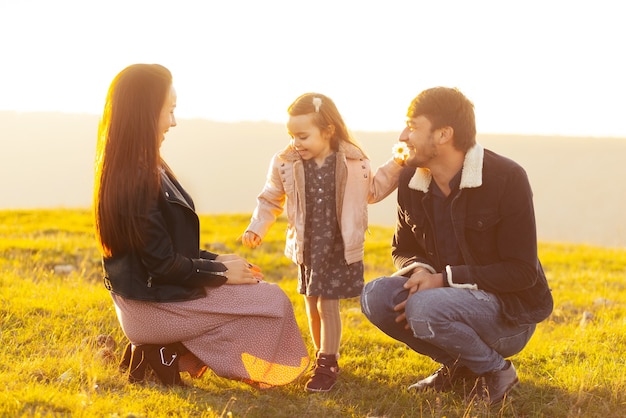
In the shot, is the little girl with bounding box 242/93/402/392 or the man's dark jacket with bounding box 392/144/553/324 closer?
the man's dark jacket with bounding box 392/144/553/324

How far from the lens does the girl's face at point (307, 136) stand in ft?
16.8

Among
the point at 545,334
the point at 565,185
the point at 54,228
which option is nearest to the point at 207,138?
the point at 565,185

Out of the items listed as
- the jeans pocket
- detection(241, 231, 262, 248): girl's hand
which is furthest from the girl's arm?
the jeans pocket

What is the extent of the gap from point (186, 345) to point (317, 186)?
1.49m

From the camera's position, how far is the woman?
452cm

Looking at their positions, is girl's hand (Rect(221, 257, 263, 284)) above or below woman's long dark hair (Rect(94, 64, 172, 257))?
below

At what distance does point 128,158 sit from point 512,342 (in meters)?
2.84

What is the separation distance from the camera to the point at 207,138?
2677 inches

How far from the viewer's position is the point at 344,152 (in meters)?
5.28

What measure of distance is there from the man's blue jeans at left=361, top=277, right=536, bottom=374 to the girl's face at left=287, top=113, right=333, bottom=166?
107 centimetres

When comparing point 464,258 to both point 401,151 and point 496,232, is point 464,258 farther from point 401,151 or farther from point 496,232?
point 401,151

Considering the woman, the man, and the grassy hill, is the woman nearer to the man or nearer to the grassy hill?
the man

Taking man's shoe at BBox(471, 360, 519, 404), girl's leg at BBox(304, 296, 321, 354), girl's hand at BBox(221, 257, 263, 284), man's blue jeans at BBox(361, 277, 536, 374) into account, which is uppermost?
girl's hand at BBox(221, 257, 263, 284)

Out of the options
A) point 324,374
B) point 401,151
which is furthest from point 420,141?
point 324,374
